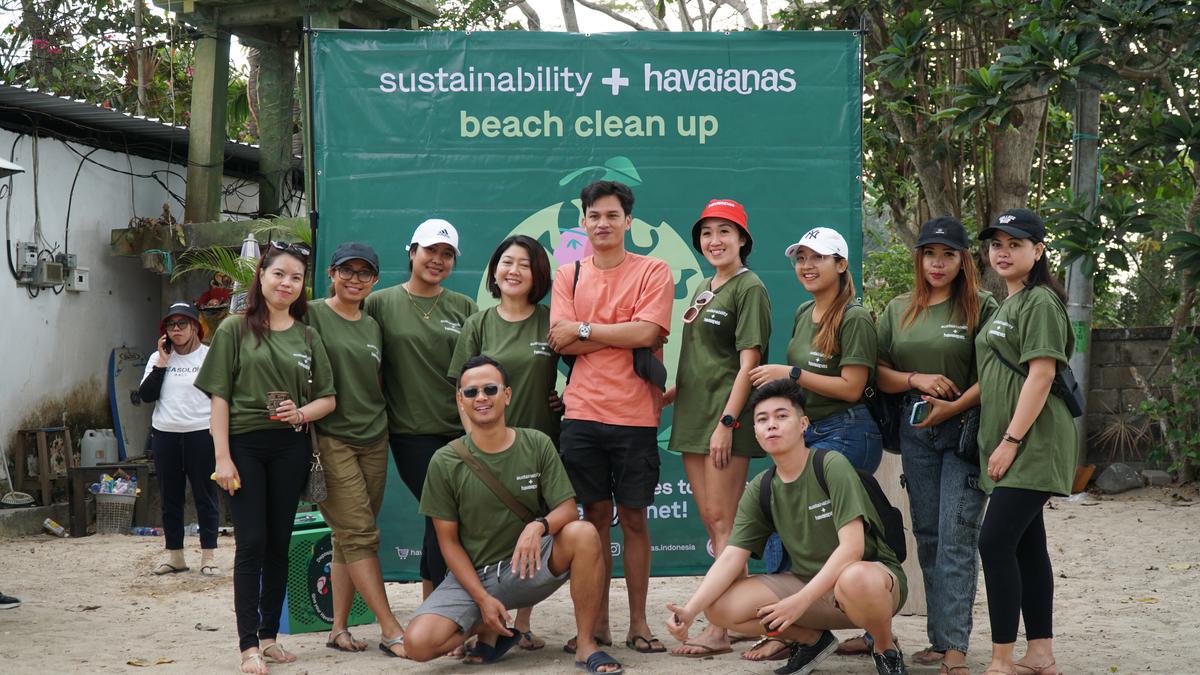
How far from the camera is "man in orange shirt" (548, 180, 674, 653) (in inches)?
168

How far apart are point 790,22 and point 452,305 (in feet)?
19.3

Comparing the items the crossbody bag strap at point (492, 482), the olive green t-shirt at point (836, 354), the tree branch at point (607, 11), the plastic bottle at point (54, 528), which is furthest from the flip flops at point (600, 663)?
the tree branch at point (607, 11)

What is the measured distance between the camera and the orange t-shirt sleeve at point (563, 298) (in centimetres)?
433

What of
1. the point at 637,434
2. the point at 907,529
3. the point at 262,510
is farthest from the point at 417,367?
the point at 907,529

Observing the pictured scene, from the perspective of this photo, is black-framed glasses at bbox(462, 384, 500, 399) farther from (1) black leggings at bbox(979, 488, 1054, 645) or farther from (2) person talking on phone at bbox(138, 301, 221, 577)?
(2) person talking on phone at bbox(138, 301, 221, 577)

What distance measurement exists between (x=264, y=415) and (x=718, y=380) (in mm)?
1595

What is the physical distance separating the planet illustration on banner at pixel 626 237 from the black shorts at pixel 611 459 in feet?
3.88

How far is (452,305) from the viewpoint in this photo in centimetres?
468

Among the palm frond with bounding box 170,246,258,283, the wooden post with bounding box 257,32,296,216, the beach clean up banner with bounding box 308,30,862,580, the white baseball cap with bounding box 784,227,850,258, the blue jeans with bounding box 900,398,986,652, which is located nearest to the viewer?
the blue jeans with bounding box 900,398,986,652

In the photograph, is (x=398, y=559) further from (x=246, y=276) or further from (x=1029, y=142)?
(x=1029, y=142)

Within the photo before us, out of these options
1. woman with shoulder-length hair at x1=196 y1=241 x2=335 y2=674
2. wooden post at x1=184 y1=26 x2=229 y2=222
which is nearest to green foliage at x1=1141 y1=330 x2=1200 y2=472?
woman with shoulder-length hair at x1=196 y1=241 x2=335 y2=674

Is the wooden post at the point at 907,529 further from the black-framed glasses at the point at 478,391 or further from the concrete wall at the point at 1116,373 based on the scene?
the concrete wall at the point at 1116,373

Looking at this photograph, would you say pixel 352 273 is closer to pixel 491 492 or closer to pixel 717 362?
pixel 491 492

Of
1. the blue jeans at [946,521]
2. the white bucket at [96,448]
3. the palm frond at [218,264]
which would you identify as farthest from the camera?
Answer: the white bucket at [96,448]
